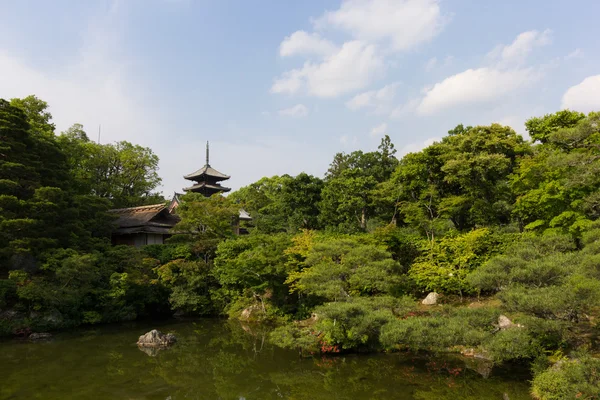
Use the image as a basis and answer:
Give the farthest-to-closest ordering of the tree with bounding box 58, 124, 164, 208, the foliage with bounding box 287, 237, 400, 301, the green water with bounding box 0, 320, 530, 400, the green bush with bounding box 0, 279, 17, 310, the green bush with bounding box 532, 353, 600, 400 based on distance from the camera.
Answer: the tree with bounding box 58, 124, 164, 208
the green bush with bounding box 0, 279, 17, 310
the foliage with bounding box 287, 237, 400, 301
the green water with bounding box 0, 320, 530, 400
the green bush with bounding box 532, 353, 600, 400

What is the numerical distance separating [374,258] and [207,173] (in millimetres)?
27456

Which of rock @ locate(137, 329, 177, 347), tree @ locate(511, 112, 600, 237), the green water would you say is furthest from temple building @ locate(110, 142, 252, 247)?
tree @ locate(511, 112, 600, 237)

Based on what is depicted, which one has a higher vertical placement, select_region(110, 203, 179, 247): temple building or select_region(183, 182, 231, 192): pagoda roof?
select_region(183, 182, 231, 192): pagoda roof

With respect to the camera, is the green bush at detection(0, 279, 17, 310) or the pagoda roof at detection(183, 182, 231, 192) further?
the pagoda roof at detection(183, 182, 231, 192)

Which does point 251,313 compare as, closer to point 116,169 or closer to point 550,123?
point 550,123

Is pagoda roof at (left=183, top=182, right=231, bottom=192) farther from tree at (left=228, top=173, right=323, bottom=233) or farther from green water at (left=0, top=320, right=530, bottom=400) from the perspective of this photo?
green water at (left=0, top=320, right=530, bottom=400)

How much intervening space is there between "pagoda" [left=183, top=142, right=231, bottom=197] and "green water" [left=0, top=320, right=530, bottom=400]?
24044 millimetres

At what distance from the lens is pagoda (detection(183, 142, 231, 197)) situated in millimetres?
36531

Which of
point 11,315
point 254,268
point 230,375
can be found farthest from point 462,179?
point 11,315

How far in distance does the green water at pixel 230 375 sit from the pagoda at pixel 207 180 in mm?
24044

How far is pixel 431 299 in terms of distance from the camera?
1484 centimetres

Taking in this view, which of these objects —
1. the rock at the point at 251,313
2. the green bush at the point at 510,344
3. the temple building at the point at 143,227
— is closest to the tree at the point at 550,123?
the green bush at the point at 510,344

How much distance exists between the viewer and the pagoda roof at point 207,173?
3669 cm

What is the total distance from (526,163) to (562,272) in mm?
8454
